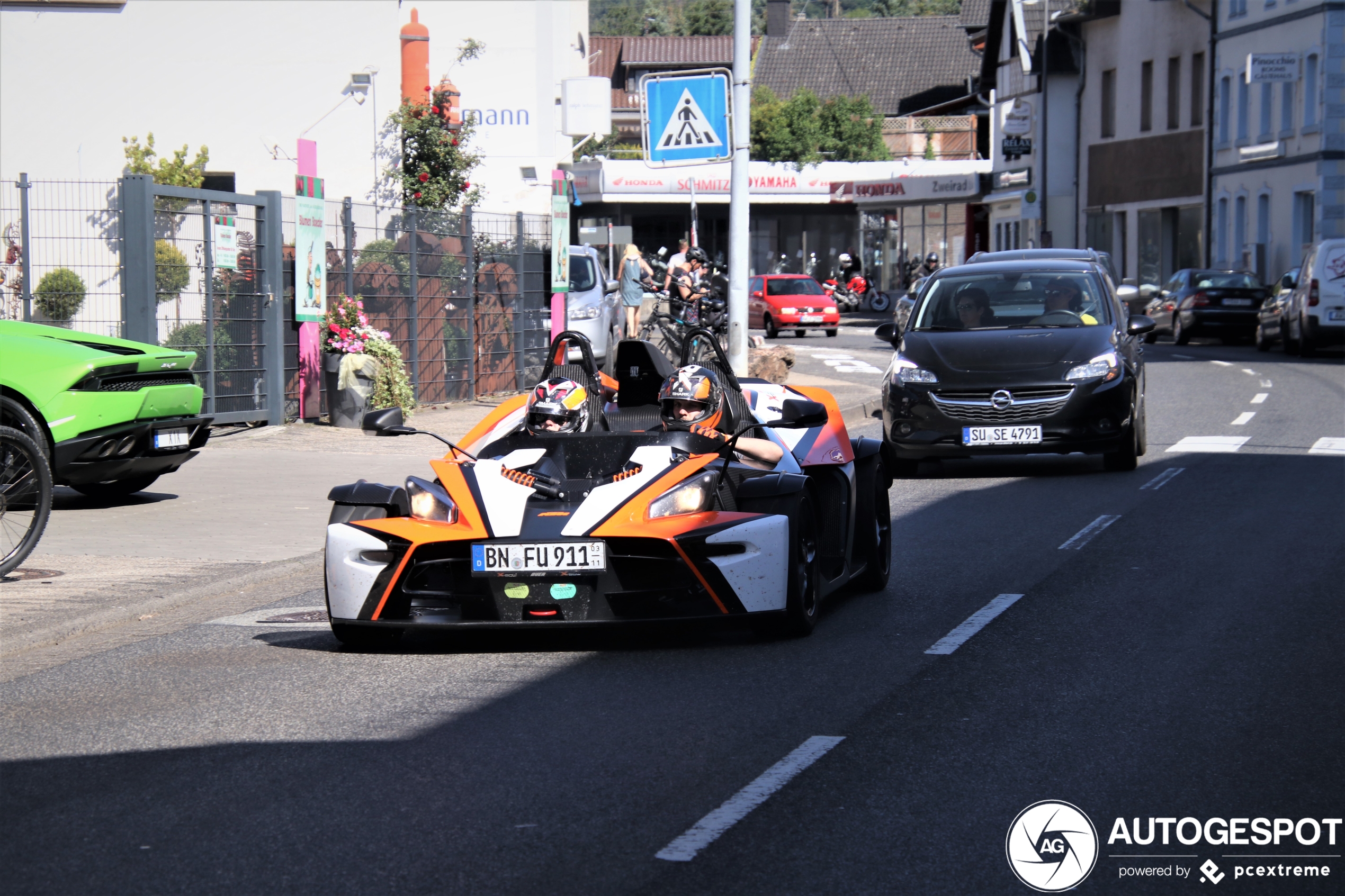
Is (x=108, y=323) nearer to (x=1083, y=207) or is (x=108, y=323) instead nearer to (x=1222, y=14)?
(x=1222, y=14)

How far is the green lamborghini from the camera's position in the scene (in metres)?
11.4

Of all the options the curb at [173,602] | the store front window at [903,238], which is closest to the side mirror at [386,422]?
the curb at [173,602]

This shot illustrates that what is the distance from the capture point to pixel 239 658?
7629 millimetres

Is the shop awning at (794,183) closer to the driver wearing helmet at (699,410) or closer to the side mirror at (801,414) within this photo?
the driver wearing helmet at (699,410)

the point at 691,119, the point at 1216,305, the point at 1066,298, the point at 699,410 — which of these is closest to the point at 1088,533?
the point at 699,410

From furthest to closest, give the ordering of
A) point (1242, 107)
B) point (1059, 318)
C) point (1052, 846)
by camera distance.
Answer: point (1242, 107), point (1059, 318), point (1052, 846)

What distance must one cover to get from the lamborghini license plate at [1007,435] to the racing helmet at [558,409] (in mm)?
6276

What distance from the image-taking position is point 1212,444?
16.8 metres

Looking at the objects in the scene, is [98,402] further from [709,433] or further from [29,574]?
[709,433]

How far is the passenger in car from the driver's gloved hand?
7.34m

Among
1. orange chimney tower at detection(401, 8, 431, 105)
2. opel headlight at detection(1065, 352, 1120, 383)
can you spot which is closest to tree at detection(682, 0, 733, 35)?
orange chimney tower at detection(401, 8, 431, 105)

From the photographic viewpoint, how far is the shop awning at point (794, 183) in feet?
212

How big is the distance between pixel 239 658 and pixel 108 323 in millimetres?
9196

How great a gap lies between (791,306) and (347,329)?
87.5ft
